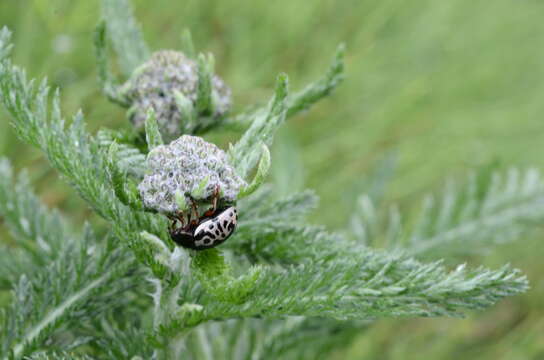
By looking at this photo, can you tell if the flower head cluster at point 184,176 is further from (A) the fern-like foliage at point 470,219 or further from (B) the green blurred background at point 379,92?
(B) the green blurred background at point 379,92

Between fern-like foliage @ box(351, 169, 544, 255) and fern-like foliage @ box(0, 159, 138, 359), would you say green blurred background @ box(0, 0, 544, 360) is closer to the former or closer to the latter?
fern-like foliage @ box(351, 169, 544, 255)

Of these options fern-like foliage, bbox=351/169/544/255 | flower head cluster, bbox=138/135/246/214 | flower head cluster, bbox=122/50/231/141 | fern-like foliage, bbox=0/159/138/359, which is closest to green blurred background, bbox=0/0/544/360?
fern-like foliage, bbox=351/169/544/255

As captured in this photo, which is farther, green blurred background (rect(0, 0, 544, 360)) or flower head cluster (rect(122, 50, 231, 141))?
green blurred background (rect(0, 0, 544, 360))

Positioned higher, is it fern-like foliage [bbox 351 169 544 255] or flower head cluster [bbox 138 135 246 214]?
fern-like foliage [bbox 351 169 544 255]

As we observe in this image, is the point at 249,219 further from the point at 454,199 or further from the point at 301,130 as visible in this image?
the point at 301,130

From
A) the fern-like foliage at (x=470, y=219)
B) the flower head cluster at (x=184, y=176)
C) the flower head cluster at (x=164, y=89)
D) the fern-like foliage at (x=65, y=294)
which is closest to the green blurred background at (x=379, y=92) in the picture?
the fern-like foliage at (x=470, y=219)

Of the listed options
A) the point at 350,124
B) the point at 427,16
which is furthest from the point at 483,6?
the point at 350,124
